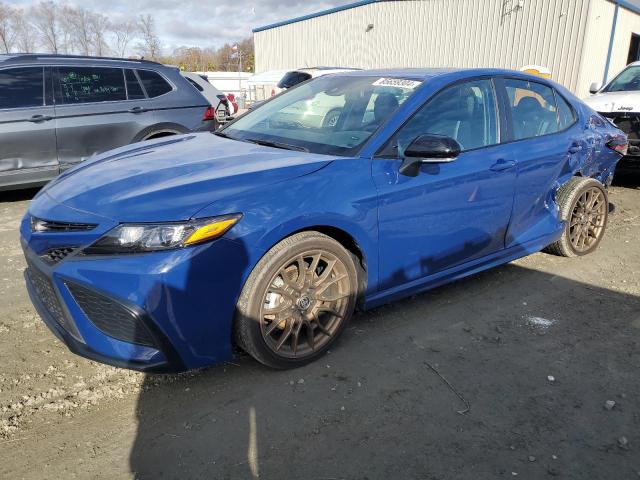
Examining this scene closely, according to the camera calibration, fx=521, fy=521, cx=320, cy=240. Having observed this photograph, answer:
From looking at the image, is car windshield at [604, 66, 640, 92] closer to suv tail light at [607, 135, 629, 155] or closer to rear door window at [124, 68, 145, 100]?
suv tail light at [607, 135, 629, 155]

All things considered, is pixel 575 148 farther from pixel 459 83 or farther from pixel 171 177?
pixel 171 177

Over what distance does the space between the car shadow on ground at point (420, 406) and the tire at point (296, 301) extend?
0.47 ft

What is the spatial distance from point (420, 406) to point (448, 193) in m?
1.31

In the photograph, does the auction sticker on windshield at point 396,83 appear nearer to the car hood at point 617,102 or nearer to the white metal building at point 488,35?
the car hood at point 617,102

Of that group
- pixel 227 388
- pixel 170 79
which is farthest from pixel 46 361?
pixel 170 79

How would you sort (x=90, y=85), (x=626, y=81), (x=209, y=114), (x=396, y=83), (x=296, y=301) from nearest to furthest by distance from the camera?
(x=296, y=301) → (x=396, y=83) → (x=90, y=85) → (x=209, y=114) → (x=626, y=81)

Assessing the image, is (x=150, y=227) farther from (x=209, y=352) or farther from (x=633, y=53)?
(x=633, y=53)

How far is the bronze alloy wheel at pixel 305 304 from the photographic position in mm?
2682

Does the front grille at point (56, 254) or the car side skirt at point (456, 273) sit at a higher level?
the front grille at point (56, 254)

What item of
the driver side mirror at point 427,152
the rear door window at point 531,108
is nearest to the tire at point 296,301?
the driver side mirror at point 427,152

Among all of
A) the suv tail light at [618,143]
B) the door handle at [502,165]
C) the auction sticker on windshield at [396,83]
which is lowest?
the door handle at [502,165]

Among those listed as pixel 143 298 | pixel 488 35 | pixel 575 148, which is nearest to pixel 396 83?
pixel 575 148

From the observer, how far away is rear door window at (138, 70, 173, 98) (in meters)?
6.48

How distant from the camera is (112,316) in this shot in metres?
2.34
